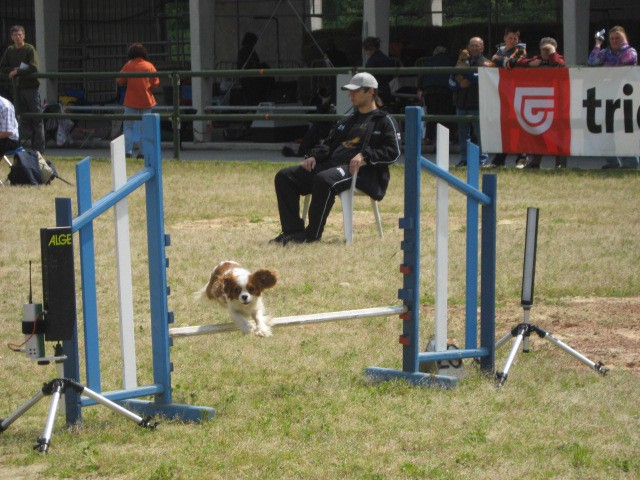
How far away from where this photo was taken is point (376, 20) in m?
20.1

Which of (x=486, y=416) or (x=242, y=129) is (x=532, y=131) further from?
(x=486, y=416)

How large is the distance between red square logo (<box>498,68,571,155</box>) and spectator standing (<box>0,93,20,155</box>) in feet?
20.3

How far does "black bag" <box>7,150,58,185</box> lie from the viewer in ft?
46.8

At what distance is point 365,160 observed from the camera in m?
10.1

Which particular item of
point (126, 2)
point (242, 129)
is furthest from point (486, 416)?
point (126, 2)

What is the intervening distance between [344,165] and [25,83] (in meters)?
9.39

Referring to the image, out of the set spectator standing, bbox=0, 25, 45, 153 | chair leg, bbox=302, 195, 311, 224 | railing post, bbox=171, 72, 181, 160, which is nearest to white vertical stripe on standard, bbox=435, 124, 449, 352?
chair leg, bbox=302, 195, 311, 224

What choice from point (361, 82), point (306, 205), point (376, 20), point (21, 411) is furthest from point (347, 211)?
point (376, 20)

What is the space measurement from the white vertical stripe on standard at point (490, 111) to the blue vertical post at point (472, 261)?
936cm

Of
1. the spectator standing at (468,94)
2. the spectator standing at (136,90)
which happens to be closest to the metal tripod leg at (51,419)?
the spectator standing at (468,94)

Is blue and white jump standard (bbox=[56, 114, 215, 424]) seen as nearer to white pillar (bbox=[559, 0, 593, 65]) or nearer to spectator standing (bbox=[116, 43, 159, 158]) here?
spectator standing (bbox=[116, 43, 159, 158])

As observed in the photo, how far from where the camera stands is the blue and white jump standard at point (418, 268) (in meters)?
5.91

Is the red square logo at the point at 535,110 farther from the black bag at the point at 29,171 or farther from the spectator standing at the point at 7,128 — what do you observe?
the spectator standing at the point at 7,128

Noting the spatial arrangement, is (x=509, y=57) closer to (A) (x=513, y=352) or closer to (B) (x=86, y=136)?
(B) (x=86, y=136)
